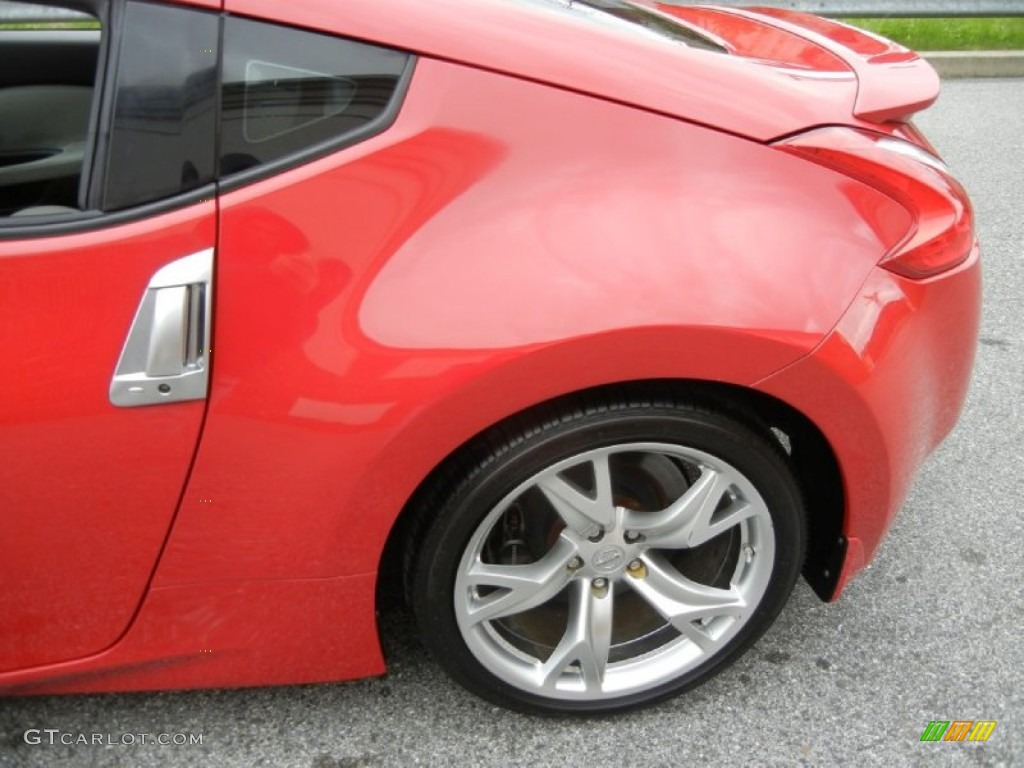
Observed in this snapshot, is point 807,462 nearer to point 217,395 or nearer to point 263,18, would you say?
point 217,395

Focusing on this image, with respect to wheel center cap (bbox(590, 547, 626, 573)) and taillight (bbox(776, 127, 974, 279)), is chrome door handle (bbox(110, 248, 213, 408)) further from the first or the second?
taillight (bbox(776, 127, 974, 279))

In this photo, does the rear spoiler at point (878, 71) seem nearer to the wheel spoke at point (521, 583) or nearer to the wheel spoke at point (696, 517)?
the wheel spoke at point (696, 517)

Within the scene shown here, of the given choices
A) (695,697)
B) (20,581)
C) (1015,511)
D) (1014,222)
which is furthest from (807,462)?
(1014,222)

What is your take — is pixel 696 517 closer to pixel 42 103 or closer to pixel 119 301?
pixel 119 301

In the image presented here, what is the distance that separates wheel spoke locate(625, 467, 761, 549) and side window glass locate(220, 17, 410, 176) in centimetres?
85

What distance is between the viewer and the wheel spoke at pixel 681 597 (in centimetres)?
187

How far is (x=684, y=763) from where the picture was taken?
73.9 inches

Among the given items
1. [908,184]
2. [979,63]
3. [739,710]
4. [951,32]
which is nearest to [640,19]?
[908,184]

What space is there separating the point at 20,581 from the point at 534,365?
2.95ft

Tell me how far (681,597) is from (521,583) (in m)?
0.33

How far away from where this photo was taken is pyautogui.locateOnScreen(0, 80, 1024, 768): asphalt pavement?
1.89 meters

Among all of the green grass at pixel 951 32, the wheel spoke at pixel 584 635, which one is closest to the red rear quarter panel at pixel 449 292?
the wheel spoke at pixel 584 635

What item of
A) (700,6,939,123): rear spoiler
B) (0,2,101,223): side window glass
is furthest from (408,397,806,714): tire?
(0,2,101,223): side window glass

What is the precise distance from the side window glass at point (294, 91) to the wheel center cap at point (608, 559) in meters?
0.87
